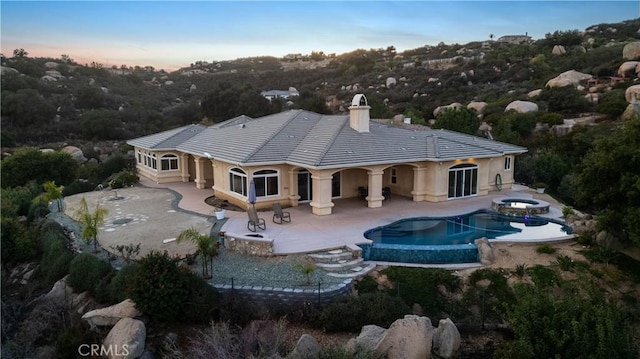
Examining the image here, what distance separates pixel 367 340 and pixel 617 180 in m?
10.9

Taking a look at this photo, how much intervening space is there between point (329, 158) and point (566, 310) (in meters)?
12.7

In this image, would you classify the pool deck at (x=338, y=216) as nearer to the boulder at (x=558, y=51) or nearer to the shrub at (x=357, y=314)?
the shrub at (x=357, y=314)

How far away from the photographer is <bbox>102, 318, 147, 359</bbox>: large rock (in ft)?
32.7

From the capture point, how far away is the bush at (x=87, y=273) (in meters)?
13.3

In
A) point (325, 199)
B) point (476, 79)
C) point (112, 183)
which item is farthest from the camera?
point (476, 79)

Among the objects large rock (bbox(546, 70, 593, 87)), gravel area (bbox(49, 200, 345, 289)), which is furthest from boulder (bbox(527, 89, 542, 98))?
gravel area (bbox(49, 200, 345, 289))

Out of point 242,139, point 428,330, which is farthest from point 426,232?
point 242,139

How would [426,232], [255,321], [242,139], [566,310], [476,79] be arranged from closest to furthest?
[566,310] < [255,321] < [426,232] < [242,139] < [476,79]

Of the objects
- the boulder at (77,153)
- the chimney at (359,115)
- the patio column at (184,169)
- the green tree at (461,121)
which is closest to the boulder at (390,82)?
the green tree at (461,121)

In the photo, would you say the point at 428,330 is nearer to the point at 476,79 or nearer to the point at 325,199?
the point at 325,199

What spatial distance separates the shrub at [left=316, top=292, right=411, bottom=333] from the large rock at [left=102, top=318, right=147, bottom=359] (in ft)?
14.6

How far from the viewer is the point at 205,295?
38.3 ft

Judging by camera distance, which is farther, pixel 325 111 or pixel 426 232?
pixel 325 111

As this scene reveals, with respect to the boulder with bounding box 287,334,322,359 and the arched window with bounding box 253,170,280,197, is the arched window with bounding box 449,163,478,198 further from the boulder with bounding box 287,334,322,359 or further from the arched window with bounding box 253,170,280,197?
the boulder with bounding box 287,334,322,359
